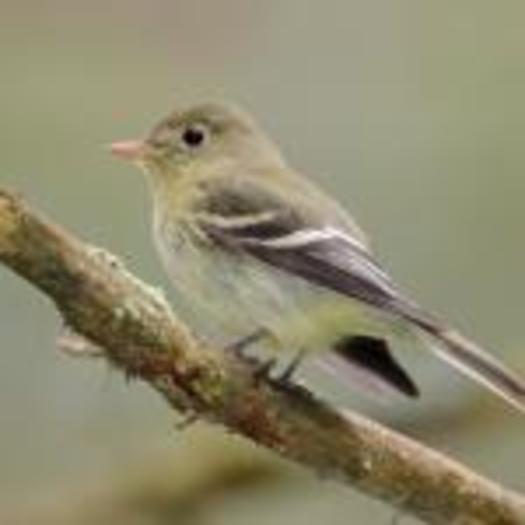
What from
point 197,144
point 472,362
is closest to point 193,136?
point 197,144

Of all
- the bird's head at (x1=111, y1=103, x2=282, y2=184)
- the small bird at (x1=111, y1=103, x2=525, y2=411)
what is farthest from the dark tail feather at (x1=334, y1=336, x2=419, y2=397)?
the bird's head at (x1=111, y1=103, x2=282, y2=184)

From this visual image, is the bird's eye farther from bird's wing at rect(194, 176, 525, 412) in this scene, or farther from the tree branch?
the tree branch

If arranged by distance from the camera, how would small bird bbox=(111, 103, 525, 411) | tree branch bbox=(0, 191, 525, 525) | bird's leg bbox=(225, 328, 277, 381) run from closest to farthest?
tree branch bbox=(0, 191, 525, 525), bird's leg bbox=(225, 328, 277, 381), small bird bbox=(111, 103, 525, 411)

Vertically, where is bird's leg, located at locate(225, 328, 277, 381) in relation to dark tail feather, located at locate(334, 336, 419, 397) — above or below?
below

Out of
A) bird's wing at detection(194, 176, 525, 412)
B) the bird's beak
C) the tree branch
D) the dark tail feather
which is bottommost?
the tree branch

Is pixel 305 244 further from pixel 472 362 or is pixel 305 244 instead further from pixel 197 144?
pixel 197 144

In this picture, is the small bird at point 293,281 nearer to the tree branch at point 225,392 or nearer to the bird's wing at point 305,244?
the bird's wing at point 305,244

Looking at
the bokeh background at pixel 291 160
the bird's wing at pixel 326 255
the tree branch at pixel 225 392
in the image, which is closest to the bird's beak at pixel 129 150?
the bokeh background at pixel 291 160

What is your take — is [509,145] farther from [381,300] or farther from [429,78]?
[381,300]
